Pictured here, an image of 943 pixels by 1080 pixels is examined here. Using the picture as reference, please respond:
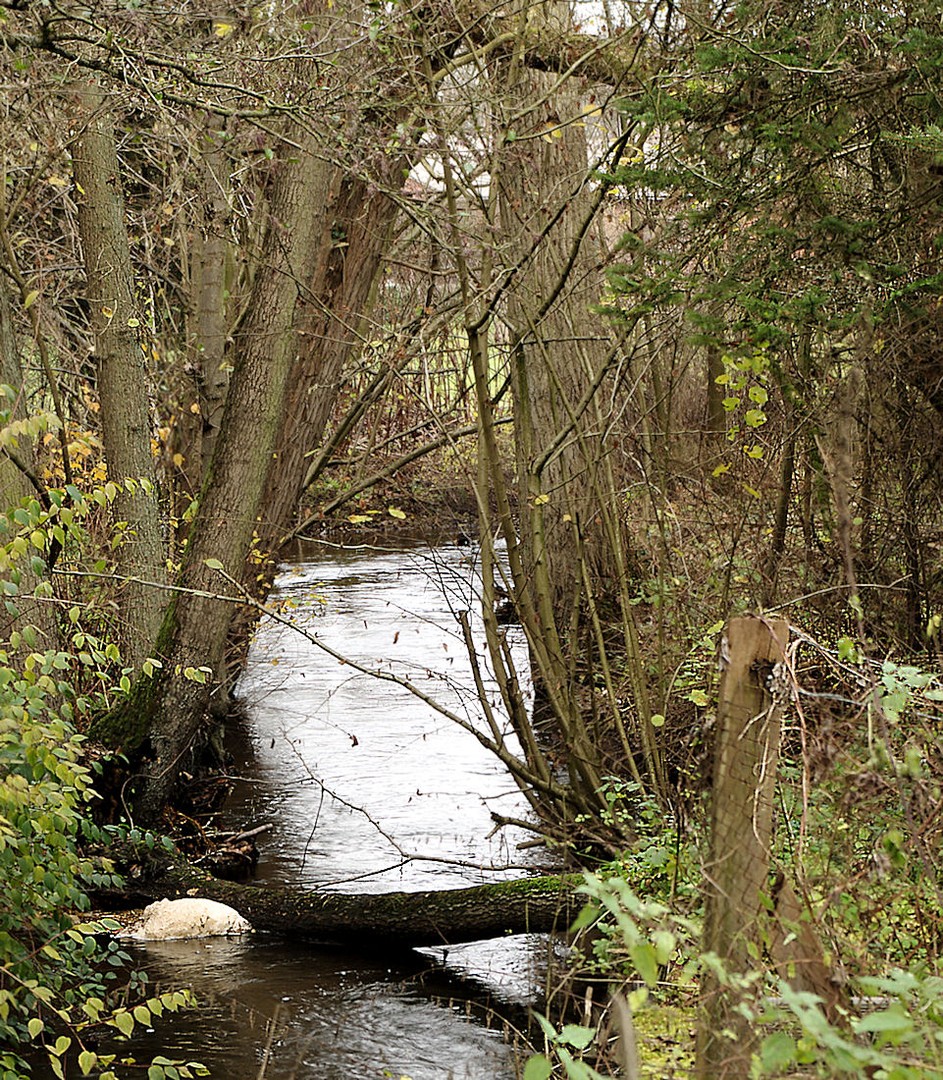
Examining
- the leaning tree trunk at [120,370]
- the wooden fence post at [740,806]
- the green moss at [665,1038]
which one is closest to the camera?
the wooden fence post at [740,806]

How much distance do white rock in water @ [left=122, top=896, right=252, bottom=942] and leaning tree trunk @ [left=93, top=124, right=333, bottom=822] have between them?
50.0 inches

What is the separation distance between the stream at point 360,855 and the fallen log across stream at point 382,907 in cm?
13

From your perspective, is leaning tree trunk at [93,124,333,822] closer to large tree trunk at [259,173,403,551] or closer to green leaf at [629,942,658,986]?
large tree trunk at [259,173,403,551]

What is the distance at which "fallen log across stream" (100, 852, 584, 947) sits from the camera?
22.4 feet

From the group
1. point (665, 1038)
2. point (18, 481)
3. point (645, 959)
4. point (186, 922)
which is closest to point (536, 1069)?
point (645, 959)

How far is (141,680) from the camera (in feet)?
28.8

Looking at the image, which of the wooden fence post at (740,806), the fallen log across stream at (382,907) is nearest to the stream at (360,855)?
the fallen log across stream at (382,907)

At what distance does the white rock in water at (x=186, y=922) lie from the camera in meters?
7.31

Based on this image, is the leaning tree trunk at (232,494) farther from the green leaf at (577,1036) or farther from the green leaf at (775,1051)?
the green leaf at (775,1051)

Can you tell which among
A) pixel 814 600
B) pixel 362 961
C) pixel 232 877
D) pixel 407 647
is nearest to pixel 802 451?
pixel 814 600

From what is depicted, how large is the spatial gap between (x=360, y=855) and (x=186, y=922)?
4.82 ft

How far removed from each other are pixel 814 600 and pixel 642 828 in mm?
1554

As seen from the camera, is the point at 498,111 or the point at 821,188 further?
the point at 498,111

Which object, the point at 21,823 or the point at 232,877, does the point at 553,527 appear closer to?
the point at 232,877
